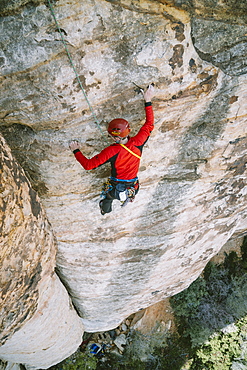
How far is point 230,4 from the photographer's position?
3670 mm

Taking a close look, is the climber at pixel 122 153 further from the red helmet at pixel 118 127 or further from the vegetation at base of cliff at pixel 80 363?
the vegetation at base of cliff at pixel 80 363

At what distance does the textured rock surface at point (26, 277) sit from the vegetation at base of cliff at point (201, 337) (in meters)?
4.61

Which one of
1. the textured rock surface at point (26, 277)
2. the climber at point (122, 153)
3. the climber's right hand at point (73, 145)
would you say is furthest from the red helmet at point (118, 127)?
the textured rock surface at point (26, 277)

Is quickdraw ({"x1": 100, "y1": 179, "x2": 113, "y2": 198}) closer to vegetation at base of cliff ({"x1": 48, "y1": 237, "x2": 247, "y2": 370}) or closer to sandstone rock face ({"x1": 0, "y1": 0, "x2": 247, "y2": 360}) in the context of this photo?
sandstone rock face ({"x1": 0, "y1": 0, "x2": 247, "y2": 360})

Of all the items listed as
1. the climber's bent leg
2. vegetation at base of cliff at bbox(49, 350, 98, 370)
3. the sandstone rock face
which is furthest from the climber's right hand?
vegetation at base of cliff at bbox(49, 350, 98, 370)

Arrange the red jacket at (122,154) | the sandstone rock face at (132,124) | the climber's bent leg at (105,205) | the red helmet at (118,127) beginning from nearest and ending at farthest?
the sandstone rock face at (132,124) → the red helmet at (118,127) → the red jacket at (122,154) → the climber's bent leg at (105,205)

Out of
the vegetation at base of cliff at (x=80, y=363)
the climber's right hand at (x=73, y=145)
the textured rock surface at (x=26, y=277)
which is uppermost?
the climber's right hand at (x=73, y=145)

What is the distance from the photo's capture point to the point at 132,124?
4.40 metres

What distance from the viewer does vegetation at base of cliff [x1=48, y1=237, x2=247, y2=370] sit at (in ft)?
36.9

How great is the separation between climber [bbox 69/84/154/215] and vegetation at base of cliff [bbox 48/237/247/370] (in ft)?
30.5

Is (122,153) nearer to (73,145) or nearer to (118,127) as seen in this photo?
(118,127)

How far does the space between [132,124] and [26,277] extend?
3.45 meters

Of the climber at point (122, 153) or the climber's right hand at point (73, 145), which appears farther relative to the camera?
the climber's right hand at point (73, 145)

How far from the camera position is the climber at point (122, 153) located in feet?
12.6
